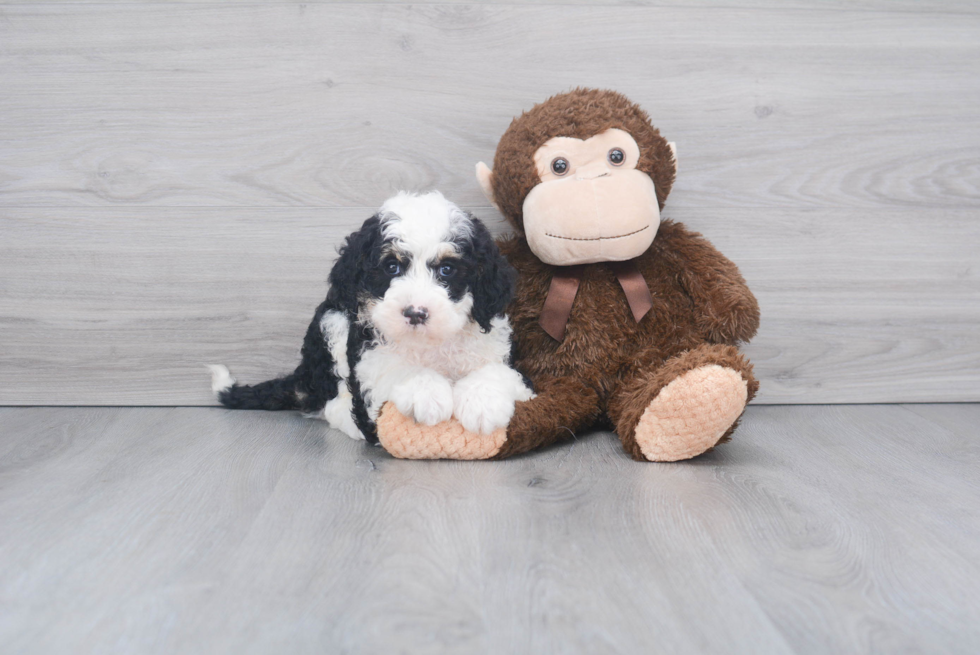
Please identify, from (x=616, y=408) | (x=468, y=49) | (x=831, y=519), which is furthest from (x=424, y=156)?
(x=831, y=519)

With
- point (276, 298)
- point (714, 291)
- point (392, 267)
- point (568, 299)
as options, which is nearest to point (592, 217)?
point (568, 299)

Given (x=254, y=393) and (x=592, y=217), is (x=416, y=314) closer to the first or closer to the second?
(x=592, y=217)

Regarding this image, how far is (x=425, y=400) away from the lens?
1.29 metres

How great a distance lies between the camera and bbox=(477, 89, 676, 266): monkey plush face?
4.69 feet

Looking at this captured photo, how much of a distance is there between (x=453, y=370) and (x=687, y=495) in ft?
1.63

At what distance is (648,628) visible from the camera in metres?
0.80

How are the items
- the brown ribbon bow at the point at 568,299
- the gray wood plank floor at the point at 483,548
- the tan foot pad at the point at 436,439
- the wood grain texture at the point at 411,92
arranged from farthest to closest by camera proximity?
1. the wood grain texture at the point at 411,92
2. the brown ribbon bow at the point at 568,299
3. the tan foot pad at the point at 436,439
4. the gray wood plank floor at the point at 483,548

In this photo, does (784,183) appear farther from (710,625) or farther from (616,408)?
(710,625)

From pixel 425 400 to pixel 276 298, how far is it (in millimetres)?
649

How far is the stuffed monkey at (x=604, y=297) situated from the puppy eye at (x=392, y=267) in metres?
0.26

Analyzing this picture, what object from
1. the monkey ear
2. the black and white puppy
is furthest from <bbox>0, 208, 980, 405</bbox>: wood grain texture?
the black and white puppy

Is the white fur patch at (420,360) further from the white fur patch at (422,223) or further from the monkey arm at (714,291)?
the monkey arm at (714,291)

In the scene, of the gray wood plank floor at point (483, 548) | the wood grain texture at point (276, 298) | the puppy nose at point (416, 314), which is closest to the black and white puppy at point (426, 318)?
the puppy nose at point (416, 314)

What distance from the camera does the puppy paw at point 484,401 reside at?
130 cm
